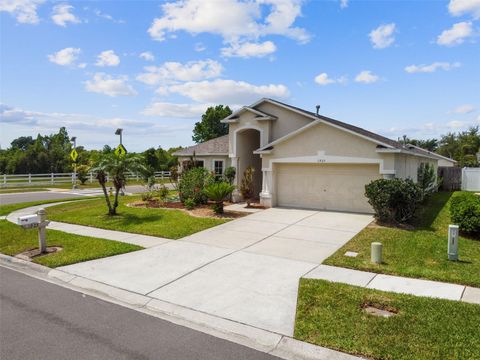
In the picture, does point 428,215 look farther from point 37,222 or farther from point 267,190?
point 37,222

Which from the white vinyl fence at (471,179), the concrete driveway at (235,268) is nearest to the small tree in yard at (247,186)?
the concrete driveway at (235,268)

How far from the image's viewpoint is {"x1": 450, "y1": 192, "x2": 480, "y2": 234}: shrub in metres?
10.7

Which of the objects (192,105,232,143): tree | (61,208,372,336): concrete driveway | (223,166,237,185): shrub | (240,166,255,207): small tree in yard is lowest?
(61,208,372,336): concrete driveway

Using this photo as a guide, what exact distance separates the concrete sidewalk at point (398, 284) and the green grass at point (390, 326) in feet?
1.21

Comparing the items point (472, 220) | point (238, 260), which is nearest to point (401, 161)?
point (472, 220)

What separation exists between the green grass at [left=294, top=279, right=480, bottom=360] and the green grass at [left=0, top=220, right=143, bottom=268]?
572 centimetres

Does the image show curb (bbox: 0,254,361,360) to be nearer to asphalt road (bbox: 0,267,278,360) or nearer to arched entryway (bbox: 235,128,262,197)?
asphalt road (bbox: 0,267,278,360)

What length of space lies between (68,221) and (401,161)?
14251 millimetres

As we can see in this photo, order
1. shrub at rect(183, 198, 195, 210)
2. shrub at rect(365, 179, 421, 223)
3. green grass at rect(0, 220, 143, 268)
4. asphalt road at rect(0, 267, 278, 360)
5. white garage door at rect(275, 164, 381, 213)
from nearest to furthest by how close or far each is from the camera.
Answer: asphalt road at rect(0, 267, 278, 360) → green grass at rect(0, 220, 143, 268) → shrub at rect(365, 179, 421, 223) → white garage door at rect(275, 164, 381, 213) → shrub at rect(183, 198, 195, 210)

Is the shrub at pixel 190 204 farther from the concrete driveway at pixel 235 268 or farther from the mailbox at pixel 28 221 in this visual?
the mailbox at pixel 28 221

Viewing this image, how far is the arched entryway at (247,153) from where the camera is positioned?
65.0ft

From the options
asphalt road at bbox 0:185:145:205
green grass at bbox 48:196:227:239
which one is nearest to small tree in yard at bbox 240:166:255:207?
green grass at bbox 48:196:227:239

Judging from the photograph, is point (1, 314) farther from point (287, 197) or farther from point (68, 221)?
point (287, 197)

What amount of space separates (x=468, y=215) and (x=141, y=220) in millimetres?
11513
